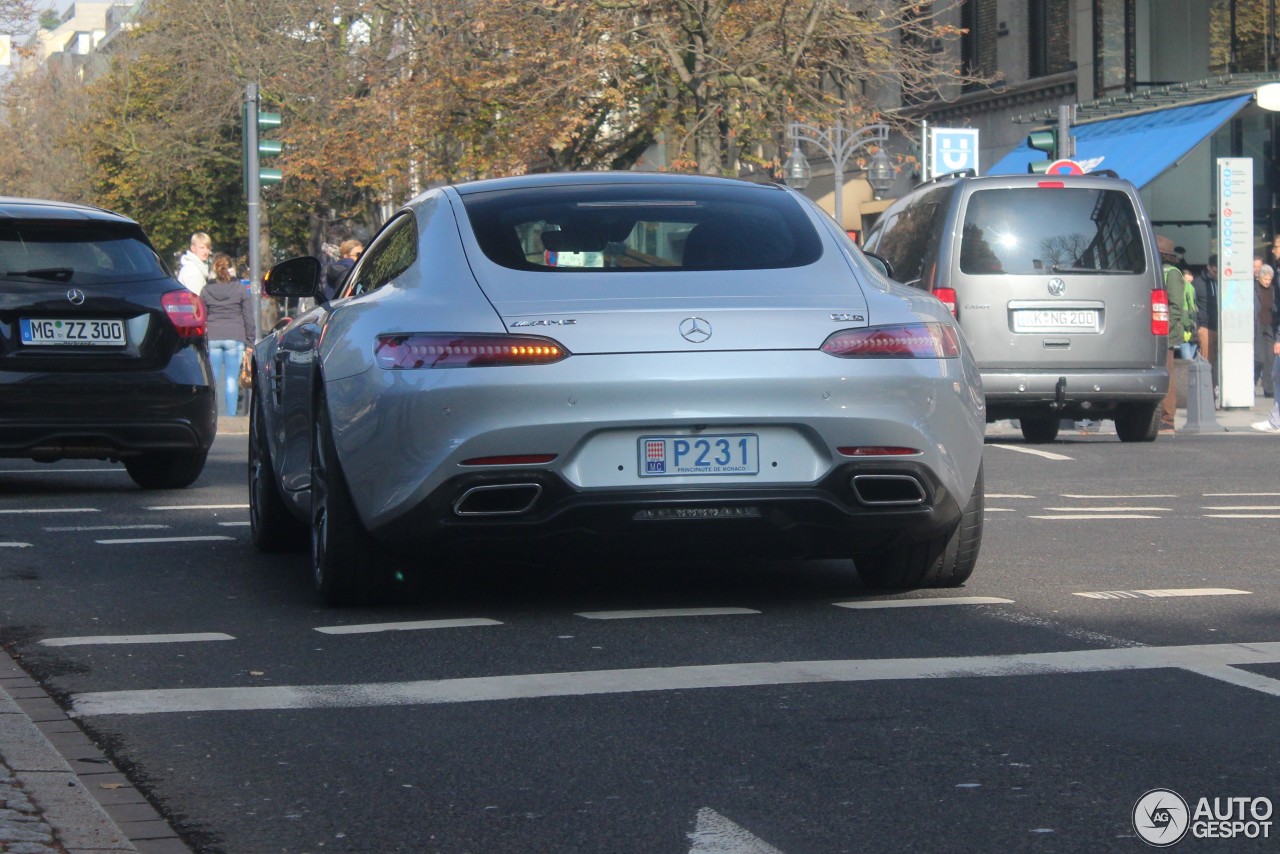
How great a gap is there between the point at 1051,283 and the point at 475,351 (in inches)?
410

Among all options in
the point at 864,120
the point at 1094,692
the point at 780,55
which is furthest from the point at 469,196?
the point at 864,120

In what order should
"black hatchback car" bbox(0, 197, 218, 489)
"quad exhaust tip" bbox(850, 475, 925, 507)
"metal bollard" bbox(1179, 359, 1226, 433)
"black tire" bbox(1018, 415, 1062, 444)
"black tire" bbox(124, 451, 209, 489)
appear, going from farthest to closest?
Result: "metal bollard" bbox(1179, 359, 1226, 433) < "black tire" bbox(1018, 415, 1062, 444) < "black tire" bbox(124, 451, 209, 489) < "black hatchback car" bbox(0, 197, 218, 489) < "quad exhaust tip" bbox(850, 475, 925, 507)

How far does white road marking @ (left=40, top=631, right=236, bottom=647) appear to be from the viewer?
22.0 feet

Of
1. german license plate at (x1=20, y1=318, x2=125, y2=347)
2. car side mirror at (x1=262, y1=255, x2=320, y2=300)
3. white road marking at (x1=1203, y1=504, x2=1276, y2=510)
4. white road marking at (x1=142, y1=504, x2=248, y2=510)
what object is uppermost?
car side mirror at (x1=262, y1=255, x2=320, y2=300)

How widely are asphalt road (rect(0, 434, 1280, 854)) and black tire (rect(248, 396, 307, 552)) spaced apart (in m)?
0.18

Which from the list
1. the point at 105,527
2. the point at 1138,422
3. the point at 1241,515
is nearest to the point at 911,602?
the point at 1241,515

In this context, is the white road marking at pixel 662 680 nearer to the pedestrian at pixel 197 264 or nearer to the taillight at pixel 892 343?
the taillight at pixel 892 343

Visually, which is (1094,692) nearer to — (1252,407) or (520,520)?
(520,520)

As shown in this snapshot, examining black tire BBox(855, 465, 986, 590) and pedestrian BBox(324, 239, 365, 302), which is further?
pedestrian BBox(324, 239, 365, 302)

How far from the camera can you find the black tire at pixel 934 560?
24.7 ft

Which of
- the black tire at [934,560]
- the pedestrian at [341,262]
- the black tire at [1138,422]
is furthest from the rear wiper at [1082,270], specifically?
the black tire at [934,560]

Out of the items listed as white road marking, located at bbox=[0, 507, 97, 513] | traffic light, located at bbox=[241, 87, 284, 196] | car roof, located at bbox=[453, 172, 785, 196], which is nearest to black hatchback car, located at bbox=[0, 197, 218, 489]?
white road marking, located at bbox=[0, 507, 97, 513]

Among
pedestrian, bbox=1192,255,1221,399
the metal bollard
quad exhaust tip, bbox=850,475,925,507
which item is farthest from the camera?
pedestrian, bbox=1192,255,1221,399

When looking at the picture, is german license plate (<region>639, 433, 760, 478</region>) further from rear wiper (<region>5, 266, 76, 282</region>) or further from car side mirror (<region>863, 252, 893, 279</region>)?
rear wiper (<region>5, 266, 76, 282</region>)
